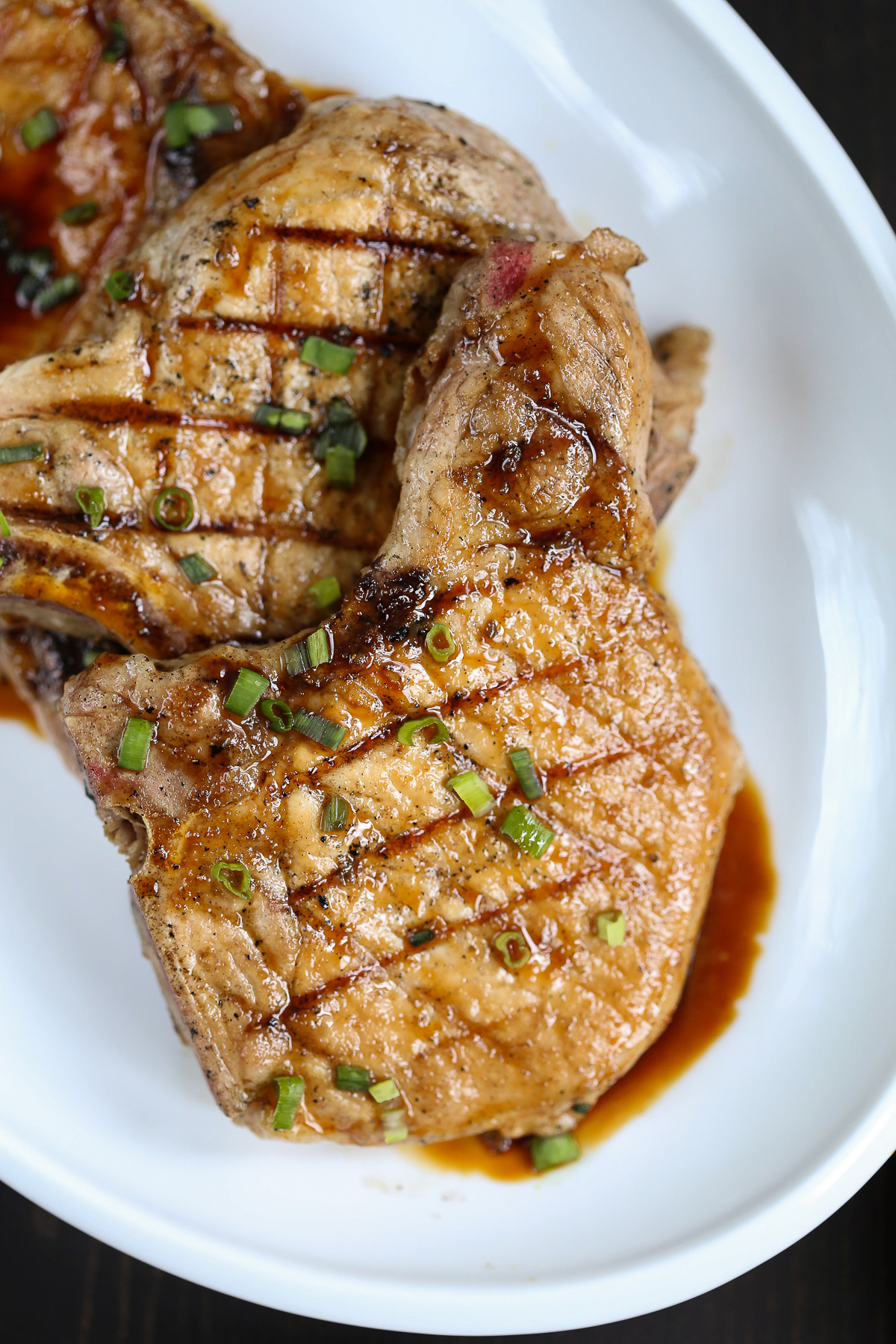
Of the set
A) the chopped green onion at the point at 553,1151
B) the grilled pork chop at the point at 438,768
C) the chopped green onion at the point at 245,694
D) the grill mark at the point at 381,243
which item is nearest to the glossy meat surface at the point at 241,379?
the grill mark at the point at 381,243

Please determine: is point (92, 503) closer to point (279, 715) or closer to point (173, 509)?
point (173, 509)

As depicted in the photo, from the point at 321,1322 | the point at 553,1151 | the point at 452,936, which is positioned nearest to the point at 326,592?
the point at 452,936

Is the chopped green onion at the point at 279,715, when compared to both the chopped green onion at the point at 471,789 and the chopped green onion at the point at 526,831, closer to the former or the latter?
the chopped green onion at the point at 471,789

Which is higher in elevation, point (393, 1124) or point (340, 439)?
point (340, 439)

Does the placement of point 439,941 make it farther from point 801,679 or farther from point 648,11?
point 648,11

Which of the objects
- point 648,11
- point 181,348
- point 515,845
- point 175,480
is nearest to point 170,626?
point 175,480

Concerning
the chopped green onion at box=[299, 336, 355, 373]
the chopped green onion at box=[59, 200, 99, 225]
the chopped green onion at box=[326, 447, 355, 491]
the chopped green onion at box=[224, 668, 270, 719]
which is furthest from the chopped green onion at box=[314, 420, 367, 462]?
the chopped green onion at box=[59, 200, 99, 225]
